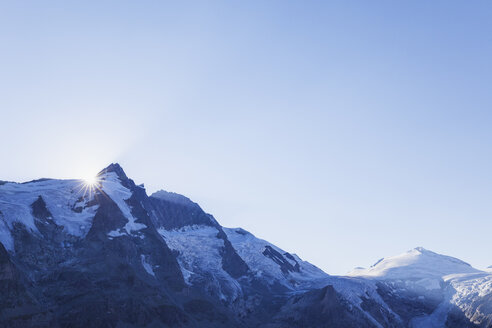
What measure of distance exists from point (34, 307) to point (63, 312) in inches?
610

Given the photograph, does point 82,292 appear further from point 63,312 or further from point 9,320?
point 9,320

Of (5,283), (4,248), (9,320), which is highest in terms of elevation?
(4,248)

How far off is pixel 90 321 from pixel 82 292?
15343 millimetres

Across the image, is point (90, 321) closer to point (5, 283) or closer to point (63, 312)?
point (63, 312)

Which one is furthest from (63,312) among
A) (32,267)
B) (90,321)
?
(32,267)

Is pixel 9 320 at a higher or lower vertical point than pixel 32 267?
lower

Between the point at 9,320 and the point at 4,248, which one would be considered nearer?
the point at 9,320

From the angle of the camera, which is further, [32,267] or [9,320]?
[32,267]

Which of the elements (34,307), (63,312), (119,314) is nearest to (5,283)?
(34,307)

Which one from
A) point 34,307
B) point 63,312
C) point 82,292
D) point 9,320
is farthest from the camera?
point 82,292

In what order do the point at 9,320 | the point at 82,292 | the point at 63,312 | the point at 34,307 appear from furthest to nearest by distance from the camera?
the point at 82,292 < the point at 63,312 < the point at 34,307 < the point at 9,320

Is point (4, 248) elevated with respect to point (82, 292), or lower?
elevated

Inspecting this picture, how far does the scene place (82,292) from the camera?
200m

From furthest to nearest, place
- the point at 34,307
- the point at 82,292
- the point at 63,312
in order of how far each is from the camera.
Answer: the point at 82,292 < the point at 63,312 < the point at 34,307
